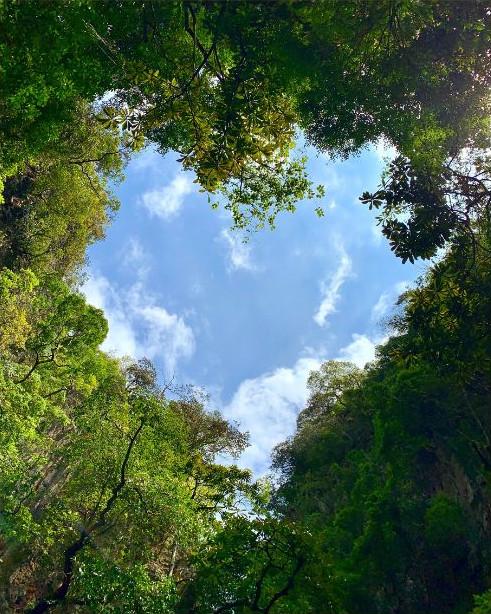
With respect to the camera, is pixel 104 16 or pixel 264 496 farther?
pixel 264 496

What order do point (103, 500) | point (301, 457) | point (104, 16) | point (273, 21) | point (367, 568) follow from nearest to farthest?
point (273, 21) < point (104, 16) < point (103, 500) < point (367, 568) < point (301, 457)

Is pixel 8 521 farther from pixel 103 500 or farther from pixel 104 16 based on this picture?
pixel 104 16

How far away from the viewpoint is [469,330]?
8.07 metres

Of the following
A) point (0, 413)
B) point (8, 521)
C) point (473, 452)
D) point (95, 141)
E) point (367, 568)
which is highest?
point (95, 141)

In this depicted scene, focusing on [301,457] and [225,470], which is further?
[301,457]

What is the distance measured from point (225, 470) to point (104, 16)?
26279 mm

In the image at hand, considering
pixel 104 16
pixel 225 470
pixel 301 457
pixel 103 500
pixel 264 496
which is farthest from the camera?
pixel 301 457

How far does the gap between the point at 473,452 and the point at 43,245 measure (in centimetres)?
2405

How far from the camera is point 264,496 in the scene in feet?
74.3

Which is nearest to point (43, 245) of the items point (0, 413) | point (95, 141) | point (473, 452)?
point (95, 141)

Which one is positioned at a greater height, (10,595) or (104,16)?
(104,16)

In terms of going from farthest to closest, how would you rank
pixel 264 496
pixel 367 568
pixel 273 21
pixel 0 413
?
pixel 264 496, pixel 367 568, pixel 0 413, pixel 273 21

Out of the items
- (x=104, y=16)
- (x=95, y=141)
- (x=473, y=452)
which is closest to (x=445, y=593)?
(x=473, y=452)

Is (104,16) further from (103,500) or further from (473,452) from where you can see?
(473,452)
